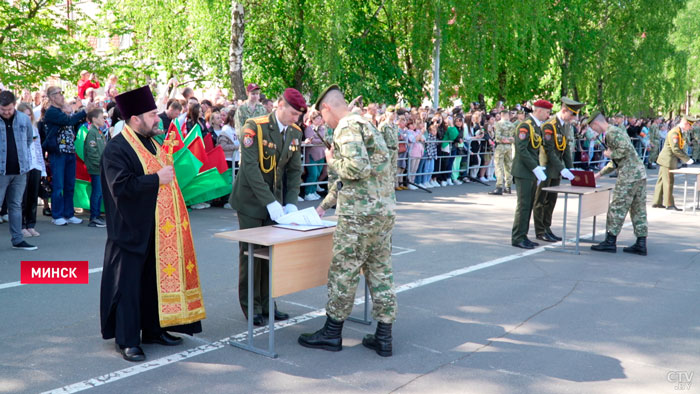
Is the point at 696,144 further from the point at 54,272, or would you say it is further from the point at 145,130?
the point at 145,130

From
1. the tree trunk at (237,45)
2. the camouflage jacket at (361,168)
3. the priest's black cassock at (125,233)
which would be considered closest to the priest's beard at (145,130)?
the priest's black cassock at (125,233)

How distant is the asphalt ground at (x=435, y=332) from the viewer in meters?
4.87

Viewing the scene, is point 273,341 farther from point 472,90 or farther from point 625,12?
point 625,12

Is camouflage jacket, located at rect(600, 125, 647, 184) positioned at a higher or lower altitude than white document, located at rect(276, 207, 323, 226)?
higher

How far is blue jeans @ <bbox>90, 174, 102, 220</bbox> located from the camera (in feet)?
35.5

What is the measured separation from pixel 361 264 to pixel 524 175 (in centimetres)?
538

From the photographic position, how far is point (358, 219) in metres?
5.26

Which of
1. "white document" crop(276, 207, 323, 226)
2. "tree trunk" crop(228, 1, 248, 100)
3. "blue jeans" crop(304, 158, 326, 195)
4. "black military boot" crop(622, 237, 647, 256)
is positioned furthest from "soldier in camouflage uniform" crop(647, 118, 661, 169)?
"white document" crop(276, 207, 323, 226)

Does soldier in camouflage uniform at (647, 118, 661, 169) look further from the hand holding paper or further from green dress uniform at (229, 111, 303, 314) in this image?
green dress uniform at (229, 111, 303, 314)

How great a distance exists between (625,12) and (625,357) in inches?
1116

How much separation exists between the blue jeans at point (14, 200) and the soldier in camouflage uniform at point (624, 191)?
7702mm

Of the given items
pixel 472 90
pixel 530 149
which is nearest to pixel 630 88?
pixel 472 90

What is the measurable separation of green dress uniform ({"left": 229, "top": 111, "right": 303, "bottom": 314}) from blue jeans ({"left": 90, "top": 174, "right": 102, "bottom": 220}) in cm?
550

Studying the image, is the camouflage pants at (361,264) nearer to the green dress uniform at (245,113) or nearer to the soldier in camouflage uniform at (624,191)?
the soldier in camouflage uniform at (624,191)
